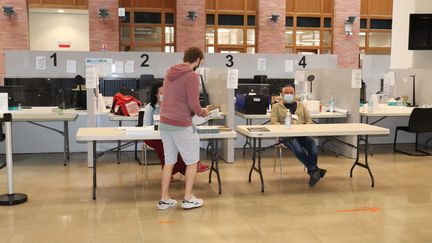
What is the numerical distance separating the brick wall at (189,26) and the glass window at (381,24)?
5.88 m

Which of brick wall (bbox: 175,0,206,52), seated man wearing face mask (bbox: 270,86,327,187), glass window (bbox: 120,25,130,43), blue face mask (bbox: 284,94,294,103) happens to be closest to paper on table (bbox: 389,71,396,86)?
seated man wearing face mask (bbox: 270,86,327,187)

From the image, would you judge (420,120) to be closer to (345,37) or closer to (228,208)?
(228,208)

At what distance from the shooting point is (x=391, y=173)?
599 cm

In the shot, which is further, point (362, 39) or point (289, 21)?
point (362, 39)

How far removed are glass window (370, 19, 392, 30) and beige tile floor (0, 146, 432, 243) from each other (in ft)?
35.5

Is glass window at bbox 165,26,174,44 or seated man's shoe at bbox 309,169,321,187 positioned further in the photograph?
glass window at bbox 165,26,174,44

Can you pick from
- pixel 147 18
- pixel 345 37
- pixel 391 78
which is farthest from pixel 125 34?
pixel 391 78

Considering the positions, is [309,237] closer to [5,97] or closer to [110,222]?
[110,222]

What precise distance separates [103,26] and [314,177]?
10055 millimetres

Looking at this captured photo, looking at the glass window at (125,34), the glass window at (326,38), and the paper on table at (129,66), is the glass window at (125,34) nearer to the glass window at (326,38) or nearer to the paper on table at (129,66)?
the paper on table at (129,66)

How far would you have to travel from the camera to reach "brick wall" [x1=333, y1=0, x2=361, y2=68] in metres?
15.3

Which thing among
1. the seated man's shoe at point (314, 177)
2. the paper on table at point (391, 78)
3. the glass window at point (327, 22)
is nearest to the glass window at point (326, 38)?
the glass window at point (327, 22)

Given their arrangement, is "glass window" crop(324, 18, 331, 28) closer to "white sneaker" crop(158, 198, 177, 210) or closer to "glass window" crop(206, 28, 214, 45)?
"glass window" crop(206, 28, 214, 45)

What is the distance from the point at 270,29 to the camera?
14.7 m
